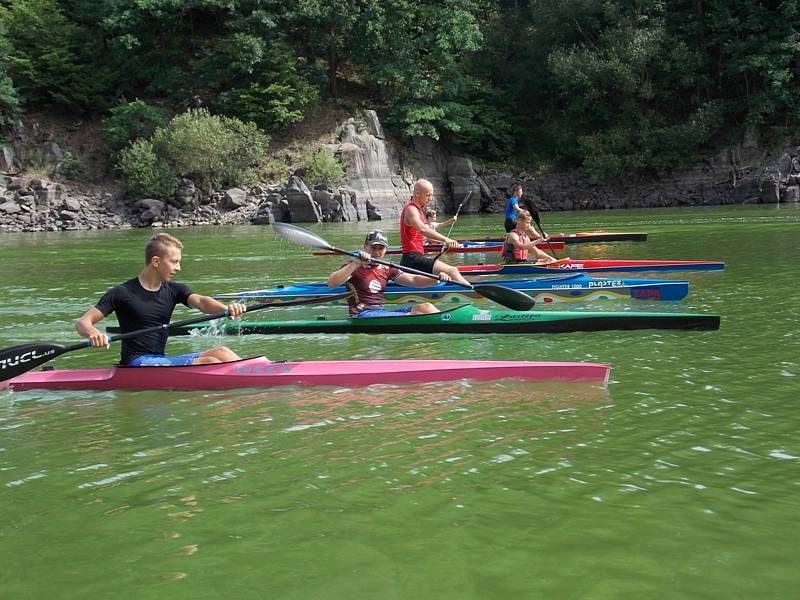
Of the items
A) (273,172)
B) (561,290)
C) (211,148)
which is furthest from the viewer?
(273,172)

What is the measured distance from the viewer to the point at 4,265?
61.3ft

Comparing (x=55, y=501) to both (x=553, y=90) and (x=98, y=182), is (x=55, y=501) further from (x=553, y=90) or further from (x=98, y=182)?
(x=553, y=90)

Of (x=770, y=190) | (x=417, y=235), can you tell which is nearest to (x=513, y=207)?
(x=417, y=235)

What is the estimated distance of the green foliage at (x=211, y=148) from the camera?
3869cm

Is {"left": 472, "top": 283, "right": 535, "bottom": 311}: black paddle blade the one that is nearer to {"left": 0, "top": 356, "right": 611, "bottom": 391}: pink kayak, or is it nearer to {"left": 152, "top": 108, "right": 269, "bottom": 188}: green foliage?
{"left": 0, "top": 356, "right": 611, "bottom": 391}: pink kayak

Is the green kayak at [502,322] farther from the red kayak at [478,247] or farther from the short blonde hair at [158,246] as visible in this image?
the red kayak at [478,247]

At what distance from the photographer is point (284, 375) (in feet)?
21.1

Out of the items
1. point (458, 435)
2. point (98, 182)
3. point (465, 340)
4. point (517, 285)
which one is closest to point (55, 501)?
point (458, 435)

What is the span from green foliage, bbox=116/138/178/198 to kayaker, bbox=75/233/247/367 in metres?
34.4

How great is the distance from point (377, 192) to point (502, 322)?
33500mm

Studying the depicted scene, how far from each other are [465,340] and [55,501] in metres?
5.01

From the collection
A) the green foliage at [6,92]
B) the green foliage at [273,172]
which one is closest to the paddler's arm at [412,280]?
the green foliage at [273,172]

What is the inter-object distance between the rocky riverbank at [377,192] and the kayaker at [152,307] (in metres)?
29.3

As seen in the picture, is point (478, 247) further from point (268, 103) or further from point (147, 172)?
point (268, 103)
